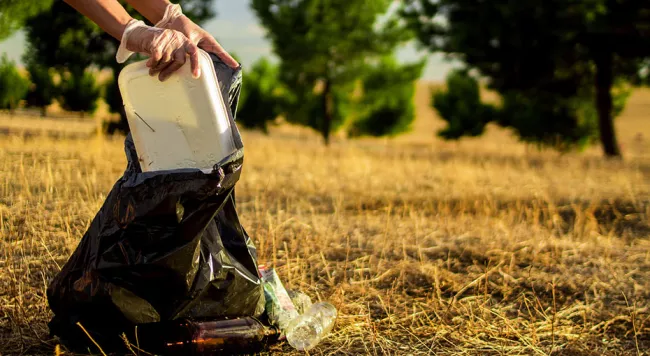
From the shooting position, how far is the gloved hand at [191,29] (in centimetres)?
252

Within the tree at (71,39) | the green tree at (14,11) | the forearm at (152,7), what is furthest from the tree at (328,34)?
the forearm at (152,7)

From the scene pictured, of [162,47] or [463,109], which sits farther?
[463,109]

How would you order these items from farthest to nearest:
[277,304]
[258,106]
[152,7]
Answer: [258,106] → [277,304] → [152,7]

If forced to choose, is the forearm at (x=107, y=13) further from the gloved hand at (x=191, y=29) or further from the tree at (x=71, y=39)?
the tree at (x=71, y=39)

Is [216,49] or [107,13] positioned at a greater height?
[107,13]

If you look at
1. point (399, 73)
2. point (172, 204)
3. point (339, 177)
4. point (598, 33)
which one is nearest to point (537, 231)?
point (339, 177)

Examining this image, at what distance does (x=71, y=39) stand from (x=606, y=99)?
12012mm

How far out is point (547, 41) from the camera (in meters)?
12.8

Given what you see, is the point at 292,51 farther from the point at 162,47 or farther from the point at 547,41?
the point at 162,47

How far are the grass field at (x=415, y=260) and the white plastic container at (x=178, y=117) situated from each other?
3.22 ft

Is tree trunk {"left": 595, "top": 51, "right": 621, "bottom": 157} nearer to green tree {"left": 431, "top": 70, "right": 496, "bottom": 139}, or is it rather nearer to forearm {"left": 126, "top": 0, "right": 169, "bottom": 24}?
Result: forearm {"left": 126, "top": 0, "right": 169, "bottom": 24}

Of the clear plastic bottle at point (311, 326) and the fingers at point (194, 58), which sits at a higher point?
the fingers at point (194, 58)

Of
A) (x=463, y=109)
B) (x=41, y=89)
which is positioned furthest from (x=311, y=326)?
(x=463, y=109)

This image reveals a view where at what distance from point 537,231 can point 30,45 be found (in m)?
12.3
